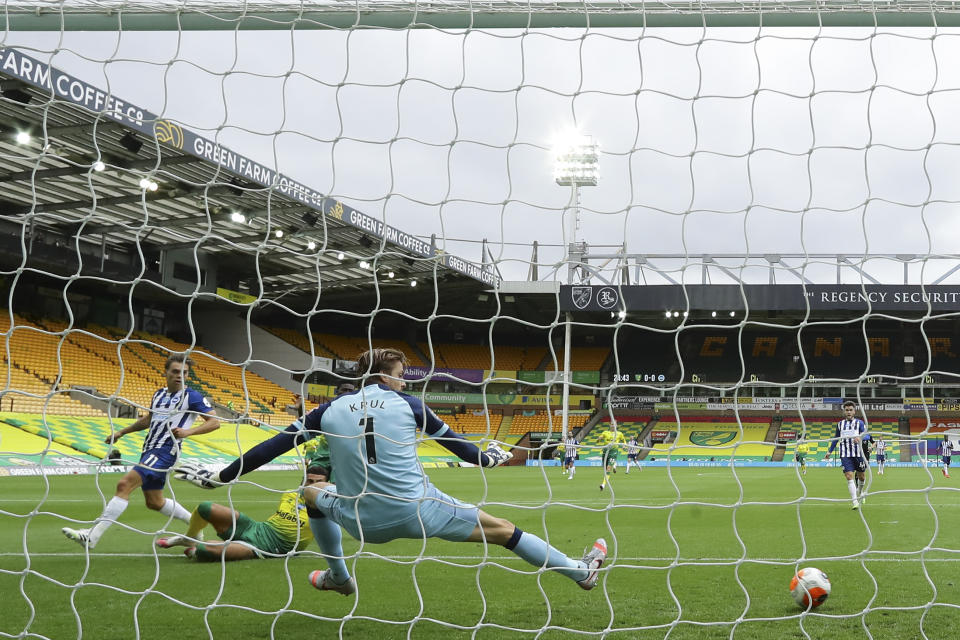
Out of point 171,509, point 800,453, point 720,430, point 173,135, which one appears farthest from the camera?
point 720,430

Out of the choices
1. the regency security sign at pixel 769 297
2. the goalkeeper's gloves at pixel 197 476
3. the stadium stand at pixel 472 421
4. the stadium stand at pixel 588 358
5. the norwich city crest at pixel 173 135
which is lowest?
the stadium stand at pixel 472 421

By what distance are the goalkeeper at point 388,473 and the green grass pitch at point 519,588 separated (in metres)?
0.15

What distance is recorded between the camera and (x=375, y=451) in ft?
11.9

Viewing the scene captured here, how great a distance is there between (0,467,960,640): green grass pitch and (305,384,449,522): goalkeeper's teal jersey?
11.9 inches

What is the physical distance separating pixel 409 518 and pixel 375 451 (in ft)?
1.10

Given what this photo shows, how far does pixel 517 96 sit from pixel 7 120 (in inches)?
504

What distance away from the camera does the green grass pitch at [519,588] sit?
3734 millimetres

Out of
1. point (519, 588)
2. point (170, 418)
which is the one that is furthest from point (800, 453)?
point (170, 418)

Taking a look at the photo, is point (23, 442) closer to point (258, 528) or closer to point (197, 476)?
point (258, 528)

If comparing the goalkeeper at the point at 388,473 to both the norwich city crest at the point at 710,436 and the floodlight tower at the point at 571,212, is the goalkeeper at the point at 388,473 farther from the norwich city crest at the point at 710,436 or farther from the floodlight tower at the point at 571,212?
the norwich city crest at the point at 710,436

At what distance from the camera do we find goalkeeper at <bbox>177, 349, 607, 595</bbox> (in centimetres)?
361

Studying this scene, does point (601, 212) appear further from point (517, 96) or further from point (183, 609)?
point (183, 609)

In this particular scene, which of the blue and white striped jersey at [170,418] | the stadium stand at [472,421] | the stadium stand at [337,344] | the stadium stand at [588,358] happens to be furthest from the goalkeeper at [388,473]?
the stadium stand at [588,358]

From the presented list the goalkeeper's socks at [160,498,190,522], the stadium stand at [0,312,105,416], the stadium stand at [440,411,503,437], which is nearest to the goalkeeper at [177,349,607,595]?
the goalkeeper's socks at [160,498,190,522]
